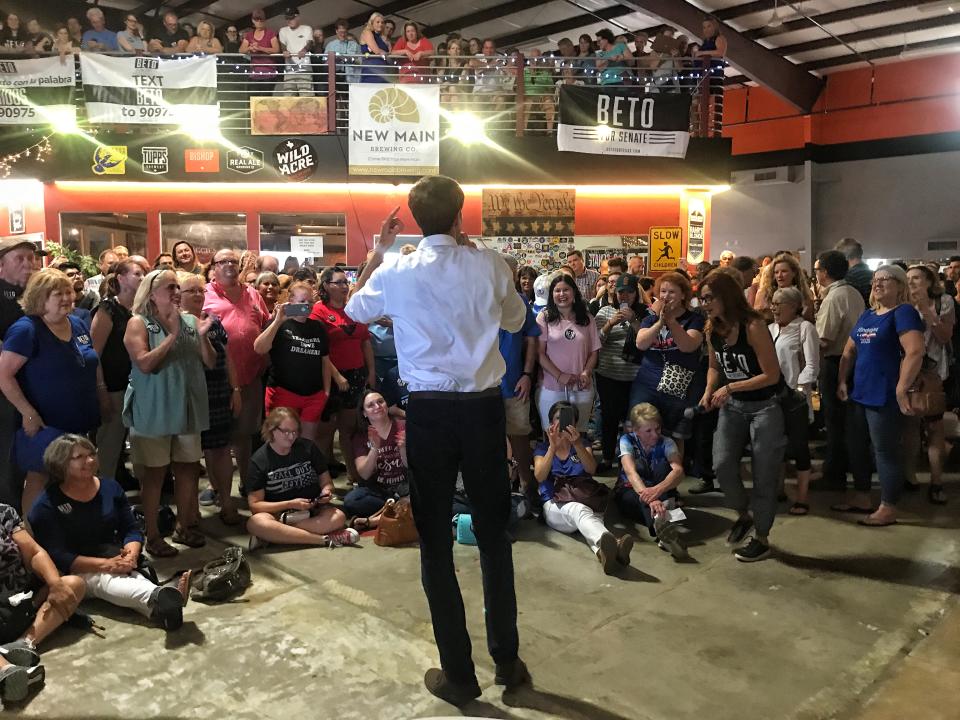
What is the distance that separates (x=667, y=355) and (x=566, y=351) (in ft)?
2.67

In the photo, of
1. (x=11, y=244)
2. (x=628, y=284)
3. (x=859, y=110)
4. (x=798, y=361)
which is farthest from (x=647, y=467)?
(x=859, y=110)

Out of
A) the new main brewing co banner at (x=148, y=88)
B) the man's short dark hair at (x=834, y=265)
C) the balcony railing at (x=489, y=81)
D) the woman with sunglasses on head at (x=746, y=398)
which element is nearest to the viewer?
the woman with sunglasses on head at (x=746, y=398)

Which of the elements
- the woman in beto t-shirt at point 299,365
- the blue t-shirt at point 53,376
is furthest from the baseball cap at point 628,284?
the blue t-shirt at point 53,376

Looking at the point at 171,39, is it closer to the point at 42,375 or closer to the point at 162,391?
the point at 162,391

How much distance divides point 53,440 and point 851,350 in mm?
5243

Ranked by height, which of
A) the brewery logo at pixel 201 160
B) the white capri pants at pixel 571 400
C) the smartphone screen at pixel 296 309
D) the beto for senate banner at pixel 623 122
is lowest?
the white capri pants at pixel 571 400

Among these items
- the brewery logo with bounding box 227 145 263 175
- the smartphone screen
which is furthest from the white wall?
the smartphone screen

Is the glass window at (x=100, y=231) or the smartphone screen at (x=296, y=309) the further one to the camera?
the glass window at (x=100, y=231)

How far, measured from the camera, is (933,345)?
20.8 feet

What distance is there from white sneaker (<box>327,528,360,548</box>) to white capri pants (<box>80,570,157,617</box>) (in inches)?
49.3

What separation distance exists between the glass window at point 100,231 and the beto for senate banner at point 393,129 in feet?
14.3

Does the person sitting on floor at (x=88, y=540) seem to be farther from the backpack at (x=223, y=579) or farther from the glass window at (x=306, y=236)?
the glass window at (x=306, y=236)

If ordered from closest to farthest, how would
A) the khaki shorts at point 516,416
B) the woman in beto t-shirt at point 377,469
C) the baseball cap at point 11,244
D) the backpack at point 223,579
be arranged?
1. the backpack at point 223,579
2. the baseball cap at point 11,244
3. the woman in beto t-shirt at point 377,469
4. the khaki shorts at point 516,416

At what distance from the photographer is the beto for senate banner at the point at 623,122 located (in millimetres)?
11734
